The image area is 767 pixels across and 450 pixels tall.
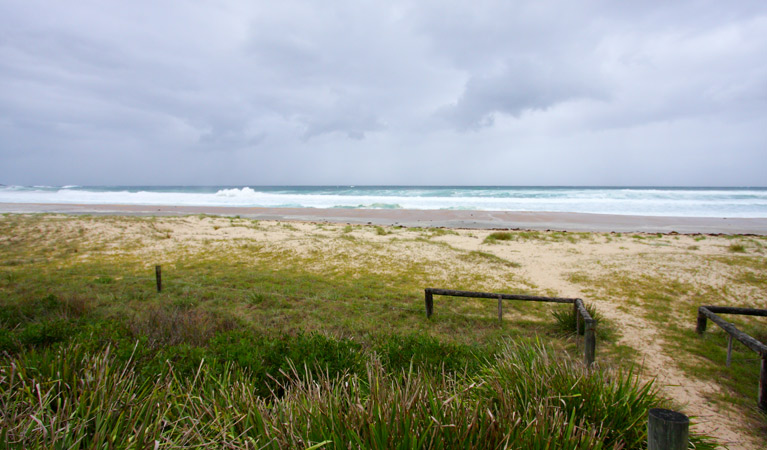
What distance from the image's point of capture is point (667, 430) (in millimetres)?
1752

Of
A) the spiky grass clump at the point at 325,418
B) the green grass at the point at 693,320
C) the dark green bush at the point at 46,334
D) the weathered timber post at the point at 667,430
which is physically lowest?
the green grass at the point at 693,320

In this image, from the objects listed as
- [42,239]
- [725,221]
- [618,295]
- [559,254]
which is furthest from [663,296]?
[725,221]

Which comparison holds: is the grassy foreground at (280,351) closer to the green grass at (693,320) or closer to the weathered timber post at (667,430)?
the weathered timber post at (667,430)

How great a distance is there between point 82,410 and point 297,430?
4.40 feet

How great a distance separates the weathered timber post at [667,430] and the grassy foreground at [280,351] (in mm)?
437

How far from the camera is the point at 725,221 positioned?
103ft

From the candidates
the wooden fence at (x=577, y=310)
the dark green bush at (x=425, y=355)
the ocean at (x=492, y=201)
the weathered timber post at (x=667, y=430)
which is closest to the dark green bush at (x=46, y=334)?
the dark green bush at (x=425, y=355)

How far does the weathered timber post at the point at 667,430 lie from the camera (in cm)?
171

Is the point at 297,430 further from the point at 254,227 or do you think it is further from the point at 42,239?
the point at 254,227

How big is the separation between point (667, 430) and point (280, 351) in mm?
3456

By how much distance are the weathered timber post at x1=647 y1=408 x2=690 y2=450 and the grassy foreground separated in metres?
0.44

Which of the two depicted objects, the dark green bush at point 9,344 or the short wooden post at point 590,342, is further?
the short wooden post at point 590,342

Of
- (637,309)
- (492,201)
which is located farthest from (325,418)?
(492,201)

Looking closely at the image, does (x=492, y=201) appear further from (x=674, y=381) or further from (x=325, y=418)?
(x=325, y=418)
